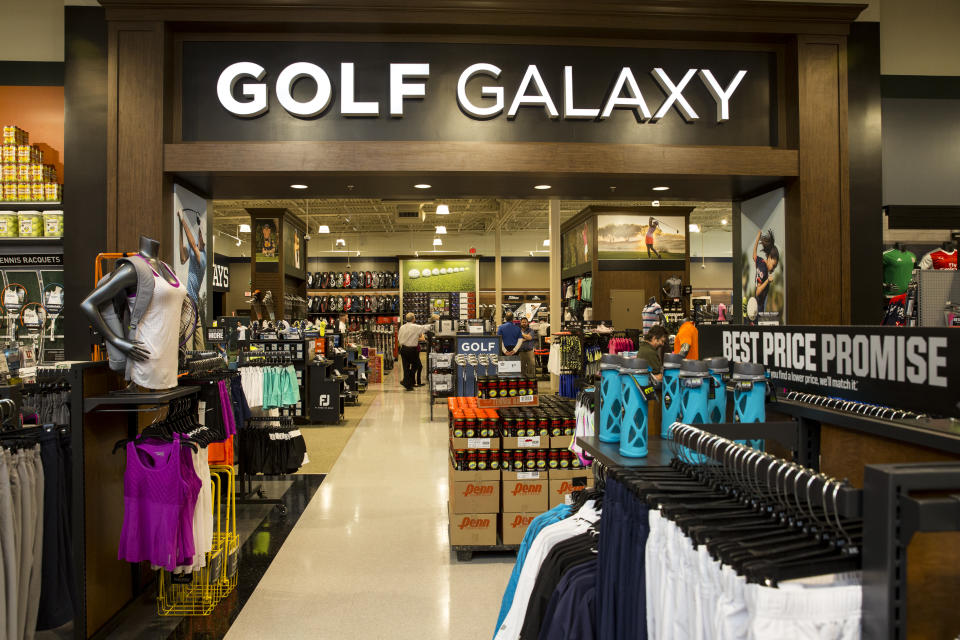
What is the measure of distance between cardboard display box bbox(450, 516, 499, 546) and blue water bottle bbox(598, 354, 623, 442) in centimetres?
240

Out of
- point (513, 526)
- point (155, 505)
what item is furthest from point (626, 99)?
point (155, 505)

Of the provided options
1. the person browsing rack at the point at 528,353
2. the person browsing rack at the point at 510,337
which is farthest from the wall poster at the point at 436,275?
the person browsing rack at the point at 510,337

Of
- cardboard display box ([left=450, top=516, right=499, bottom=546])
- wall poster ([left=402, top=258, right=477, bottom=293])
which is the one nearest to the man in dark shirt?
cardboard display box ([left=450, top=516, right=499, bottom=546])

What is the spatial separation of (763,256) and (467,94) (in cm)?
281

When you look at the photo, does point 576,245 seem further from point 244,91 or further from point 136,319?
point 136,319

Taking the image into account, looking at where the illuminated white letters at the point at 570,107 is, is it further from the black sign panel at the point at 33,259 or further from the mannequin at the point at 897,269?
the black sign panel at the point at 33,259

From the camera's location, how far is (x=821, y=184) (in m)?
4.84

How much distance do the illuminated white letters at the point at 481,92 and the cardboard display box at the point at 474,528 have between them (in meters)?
2.95

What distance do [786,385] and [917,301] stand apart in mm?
4035

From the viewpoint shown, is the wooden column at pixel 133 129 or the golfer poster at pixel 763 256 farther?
the golfer poster at pixel 763 256

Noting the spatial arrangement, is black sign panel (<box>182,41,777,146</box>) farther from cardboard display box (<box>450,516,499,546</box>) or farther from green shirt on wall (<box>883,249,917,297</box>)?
cardboard display box (<box>450,516,499,546</box>)

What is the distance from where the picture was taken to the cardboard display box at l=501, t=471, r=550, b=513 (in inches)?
165

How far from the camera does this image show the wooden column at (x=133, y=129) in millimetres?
4469

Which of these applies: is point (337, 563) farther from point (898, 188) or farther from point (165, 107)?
point (898, 188)
